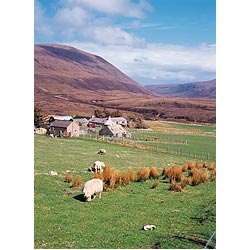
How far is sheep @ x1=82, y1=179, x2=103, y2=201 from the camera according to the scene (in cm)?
504

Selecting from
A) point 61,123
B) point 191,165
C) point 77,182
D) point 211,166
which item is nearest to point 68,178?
point 77,182

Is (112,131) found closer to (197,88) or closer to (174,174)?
(174,174)

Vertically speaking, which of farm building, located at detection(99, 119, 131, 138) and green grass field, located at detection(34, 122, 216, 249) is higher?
farm building, located at detection(99, 119, 131, 138)

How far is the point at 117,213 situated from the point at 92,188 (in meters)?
0.64

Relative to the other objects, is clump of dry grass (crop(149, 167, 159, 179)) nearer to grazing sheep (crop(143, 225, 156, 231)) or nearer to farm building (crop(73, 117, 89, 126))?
grazing sheep (crop(143, 225, 156, 231))

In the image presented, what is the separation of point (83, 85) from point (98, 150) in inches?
799

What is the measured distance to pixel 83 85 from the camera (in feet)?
91.1

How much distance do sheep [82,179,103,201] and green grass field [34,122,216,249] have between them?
0.39 feet

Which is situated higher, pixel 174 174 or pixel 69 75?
pixel 69 75

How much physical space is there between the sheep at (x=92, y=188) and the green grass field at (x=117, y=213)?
0.12 m

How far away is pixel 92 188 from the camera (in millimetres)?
5141

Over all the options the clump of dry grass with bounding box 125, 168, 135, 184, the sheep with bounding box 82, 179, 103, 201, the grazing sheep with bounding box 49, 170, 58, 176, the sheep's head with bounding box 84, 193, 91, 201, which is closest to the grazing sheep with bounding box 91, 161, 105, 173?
the clump of dry grass with bounding box 125, 168, 135, 184

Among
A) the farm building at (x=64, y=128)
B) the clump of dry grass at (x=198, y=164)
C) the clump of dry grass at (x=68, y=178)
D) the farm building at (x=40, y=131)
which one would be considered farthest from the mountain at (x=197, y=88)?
the farm building at (x=40, y=131)
